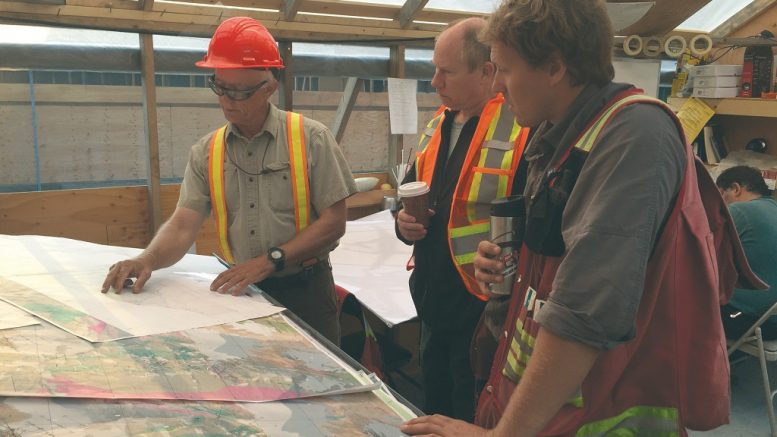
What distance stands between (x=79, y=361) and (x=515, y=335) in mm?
774

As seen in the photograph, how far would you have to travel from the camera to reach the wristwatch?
1737mm

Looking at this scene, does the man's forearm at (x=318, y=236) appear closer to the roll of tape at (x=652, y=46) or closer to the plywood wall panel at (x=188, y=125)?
the roll of tape at (x=652, y=46)

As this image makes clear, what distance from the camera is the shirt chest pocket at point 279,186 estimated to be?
6.31 ft

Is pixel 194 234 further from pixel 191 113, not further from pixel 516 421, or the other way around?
pixel 191 113

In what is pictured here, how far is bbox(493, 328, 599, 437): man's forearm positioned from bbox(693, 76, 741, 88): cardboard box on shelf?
146 inches

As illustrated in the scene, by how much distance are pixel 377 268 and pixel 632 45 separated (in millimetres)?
2405

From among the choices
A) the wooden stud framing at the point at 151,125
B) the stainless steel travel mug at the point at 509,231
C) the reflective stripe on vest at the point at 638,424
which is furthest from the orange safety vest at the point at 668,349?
the wooden stud framing at the point at 151,125

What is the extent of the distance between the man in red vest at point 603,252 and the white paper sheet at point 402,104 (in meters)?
3.18

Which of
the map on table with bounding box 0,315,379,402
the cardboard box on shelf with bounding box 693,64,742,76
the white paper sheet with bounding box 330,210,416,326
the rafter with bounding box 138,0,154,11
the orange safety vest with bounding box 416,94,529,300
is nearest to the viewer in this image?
the map on table with bounding box 0,315,379,402

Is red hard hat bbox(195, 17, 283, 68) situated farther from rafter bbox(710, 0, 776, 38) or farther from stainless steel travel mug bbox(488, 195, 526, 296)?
rafter bbox(710, 0, 776, 38)


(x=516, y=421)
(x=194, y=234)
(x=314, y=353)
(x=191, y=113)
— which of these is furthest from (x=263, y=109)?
(x=191, y=113)

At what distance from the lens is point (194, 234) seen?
1.96m

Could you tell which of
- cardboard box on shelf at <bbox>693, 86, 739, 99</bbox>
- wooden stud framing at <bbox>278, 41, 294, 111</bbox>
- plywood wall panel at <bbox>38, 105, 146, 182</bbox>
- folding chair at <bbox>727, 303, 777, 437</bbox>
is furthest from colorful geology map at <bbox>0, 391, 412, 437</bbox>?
plywood wall panel at <bbox>38, 105, 146, 182</bbox>

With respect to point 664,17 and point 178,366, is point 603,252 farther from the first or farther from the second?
point 664,17
